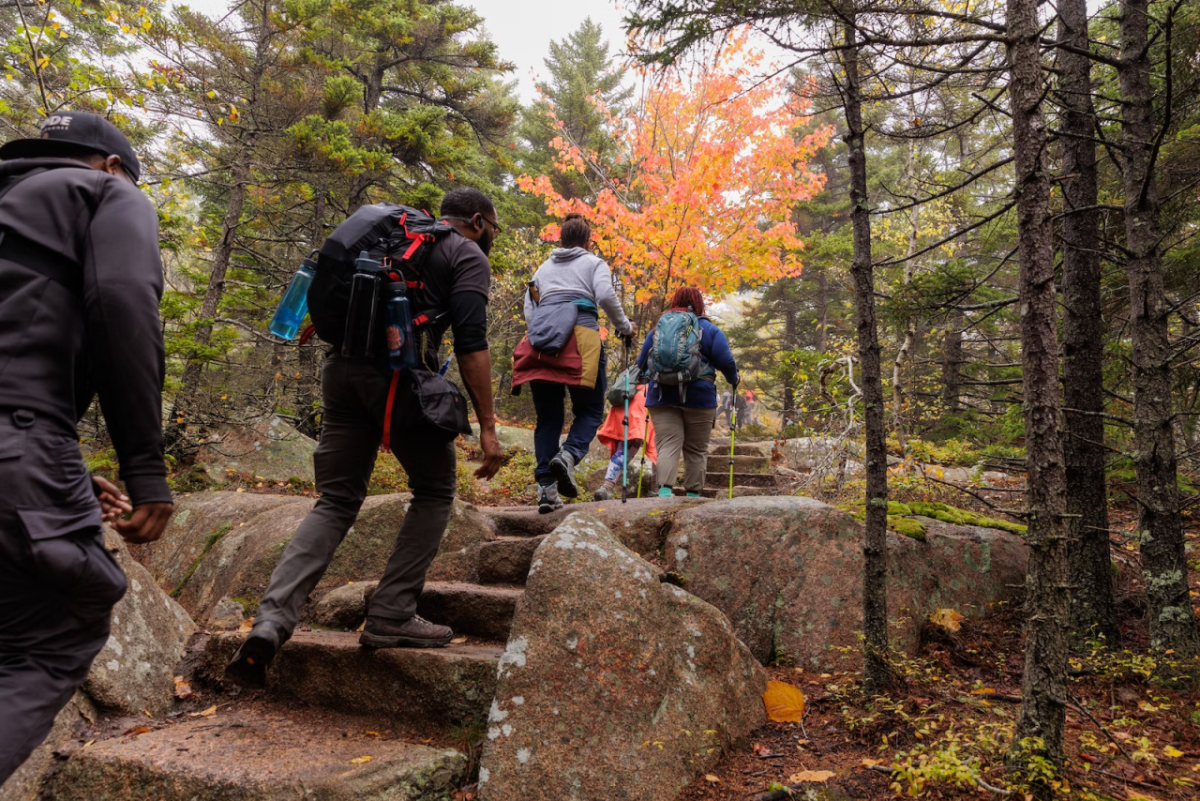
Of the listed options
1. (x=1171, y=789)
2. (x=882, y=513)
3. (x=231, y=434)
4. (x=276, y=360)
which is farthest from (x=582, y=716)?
(x=276, y=360)

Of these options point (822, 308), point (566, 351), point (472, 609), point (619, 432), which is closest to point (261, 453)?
point (619, 432)

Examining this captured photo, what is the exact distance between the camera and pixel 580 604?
318 cm

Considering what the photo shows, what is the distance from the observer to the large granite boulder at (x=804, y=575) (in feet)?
14.3

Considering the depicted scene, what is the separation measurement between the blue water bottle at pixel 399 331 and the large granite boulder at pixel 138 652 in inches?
70.1

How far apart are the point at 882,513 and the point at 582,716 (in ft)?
6.83

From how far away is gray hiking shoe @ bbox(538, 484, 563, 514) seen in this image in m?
5.42

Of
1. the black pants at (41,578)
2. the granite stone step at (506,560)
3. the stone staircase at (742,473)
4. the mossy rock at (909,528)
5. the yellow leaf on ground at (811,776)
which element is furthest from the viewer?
the stone staircase at (742,473)

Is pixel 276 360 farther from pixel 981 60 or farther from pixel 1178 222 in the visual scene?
pixel 1178 222

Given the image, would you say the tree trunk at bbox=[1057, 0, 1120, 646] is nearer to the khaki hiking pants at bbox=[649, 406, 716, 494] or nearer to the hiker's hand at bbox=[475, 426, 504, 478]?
the khaki hiking pants at bbox=[649, 406, 716, 494]

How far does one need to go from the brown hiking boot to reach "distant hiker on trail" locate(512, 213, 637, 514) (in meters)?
1.92

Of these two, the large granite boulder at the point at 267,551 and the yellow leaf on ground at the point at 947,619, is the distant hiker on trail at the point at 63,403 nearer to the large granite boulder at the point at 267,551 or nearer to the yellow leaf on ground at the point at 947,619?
the large granite boulder at the point at 267,551

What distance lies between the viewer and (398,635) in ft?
10.8

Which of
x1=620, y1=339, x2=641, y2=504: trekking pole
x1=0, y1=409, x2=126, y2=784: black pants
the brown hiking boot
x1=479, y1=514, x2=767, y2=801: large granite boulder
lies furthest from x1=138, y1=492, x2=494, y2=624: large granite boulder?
x1=0, y1=409, x2=126, y2=784: black pants

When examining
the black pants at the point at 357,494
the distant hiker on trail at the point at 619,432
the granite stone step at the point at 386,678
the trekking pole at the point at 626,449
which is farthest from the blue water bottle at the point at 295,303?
the distant hiker on trail at the point at 619,432
